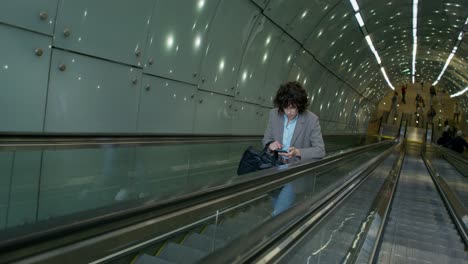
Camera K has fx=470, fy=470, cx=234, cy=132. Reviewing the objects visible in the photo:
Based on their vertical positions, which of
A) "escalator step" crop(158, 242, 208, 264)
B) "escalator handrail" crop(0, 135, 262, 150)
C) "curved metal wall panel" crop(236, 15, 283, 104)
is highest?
"curved metal wall panel" crop(236, 15, 283, 104)

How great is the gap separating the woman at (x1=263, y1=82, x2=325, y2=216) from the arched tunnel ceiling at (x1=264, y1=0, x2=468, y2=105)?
7.19 metres

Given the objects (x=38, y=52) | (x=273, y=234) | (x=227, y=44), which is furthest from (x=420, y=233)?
(x=38, y=52)

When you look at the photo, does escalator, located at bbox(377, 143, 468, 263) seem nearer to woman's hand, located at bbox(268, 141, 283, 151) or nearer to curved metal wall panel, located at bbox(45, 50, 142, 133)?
woman's hand, located at bbox(268, 141, 283, 151)

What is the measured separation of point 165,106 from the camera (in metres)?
8.31

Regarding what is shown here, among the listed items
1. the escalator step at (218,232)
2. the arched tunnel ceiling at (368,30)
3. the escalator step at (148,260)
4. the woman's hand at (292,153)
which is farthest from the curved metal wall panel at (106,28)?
the arched tunnel ceiling at (368,30)

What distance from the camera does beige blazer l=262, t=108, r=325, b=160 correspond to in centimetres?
482

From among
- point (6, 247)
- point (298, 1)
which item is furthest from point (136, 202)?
point (298, 1)

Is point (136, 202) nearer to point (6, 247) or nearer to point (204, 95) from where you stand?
point (6, 247)

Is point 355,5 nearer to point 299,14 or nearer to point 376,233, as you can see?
point 299,14

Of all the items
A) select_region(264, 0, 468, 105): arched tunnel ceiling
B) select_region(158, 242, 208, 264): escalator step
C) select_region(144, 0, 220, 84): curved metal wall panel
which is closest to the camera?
select_region(158, 242, 208, 264): escalator step

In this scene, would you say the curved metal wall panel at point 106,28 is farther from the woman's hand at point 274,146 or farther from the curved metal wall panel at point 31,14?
the woman's hand at point 274,146

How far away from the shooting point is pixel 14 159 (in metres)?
3.61

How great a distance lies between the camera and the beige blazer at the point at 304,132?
15.8 feet

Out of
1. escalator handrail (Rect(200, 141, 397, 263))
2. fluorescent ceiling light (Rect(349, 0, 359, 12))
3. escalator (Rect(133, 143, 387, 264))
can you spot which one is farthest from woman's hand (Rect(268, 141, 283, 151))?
fluorescent ceiling light (Rect(349, 0, 359, 12))
